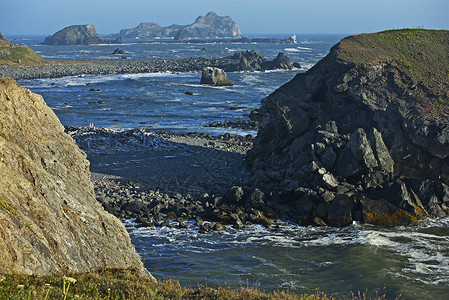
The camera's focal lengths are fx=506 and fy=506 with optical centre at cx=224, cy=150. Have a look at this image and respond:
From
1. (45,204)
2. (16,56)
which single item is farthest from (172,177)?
(16,56)

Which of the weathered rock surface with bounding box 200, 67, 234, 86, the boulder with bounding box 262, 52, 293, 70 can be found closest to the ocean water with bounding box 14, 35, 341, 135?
the weathered rock surface with bounding box 200, 67, 234, 86

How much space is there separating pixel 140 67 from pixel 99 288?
323 ft

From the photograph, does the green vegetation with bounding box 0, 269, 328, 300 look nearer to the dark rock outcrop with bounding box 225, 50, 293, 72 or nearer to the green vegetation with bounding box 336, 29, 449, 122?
the green vegetation with bounding box 336, 29, 449, 122

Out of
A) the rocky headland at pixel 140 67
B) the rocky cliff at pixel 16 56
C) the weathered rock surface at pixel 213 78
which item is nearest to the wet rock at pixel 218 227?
the weathered rock surface at pixel 213 78

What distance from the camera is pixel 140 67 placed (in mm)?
105062

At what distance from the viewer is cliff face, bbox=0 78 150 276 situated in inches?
404

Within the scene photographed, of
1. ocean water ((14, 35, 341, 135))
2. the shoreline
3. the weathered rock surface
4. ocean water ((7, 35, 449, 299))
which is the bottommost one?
ocean water ((7, 35, 449, 299))

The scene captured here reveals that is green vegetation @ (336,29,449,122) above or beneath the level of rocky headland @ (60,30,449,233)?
above

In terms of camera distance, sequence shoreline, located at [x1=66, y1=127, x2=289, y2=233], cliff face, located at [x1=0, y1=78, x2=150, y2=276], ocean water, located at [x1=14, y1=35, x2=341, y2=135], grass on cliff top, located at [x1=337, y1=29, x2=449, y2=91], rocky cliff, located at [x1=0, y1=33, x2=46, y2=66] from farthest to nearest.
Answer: rocky cliff, located at [x1=0, y1=33, x2=46, y2=66] → ocean water, located at [x1=14, y1=35, x2=341, y2=135] → grass on cliff top, located at [x1=337, y1=29, x2=449, y2=91] → shoreline, located at [x1=66, y1=127, x2=289, y2=233] → cliff face, located at [x1=0, y1=78, x2=150, y2=276]

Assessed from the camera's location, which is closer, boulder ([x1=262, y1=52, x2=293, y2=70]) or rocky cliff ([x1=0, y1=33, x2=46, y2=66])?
rocky cliff ([x1=0, y1=33, x2=46, y2=66])

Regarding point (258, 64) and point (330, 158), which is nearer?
point (330, 158)

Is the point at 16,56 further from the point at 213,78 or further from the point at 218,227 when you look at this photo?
the point at 218,227

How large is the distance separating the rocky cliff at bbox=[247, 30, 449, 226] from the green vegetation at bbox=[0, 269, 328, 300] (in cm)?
1196

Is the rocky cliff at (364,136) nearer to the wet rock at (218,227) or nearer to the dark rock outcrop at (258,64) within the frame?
the wet rock at (218,227)
